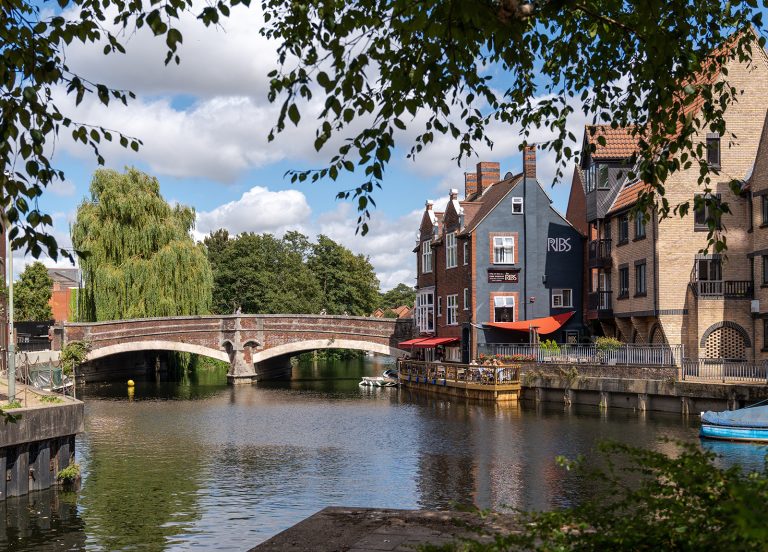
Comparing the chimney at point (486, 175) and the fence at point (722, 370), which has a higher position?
the chimney at point (486, 175)

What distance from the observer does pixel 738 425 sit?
90.2ft

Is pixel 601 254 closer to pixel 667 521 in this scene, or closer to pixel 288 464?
pixel 288 464

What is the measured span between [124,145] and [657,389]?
32.5 metres

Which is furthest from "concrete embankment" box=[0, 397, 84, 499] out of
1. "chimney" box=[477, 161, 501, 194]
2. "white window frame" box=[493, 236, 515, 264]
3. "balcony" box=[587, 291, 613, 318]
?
"chimney" box=[477, 161, 501, 194]

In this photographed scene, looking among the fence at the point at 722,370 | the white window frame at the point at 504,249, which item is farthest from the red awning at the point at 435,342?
the fence at the point at 722,370

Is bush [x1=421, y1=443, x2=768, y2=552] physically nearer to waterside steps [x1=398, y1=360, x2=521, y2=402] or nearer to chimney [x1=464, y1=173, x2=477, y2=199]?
waterside steps [x1=398, y1=360, x2=521, y2=402]

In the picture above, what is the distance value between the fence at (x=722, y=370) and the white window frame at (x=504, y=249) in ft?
55.9

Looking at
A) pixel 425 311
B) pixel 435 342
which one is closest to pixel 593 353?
pixel 435 342

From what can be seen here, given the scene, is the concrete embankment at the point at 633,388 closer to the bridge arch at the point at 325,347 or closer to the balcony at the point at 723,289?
the balcony at the point at 723,289

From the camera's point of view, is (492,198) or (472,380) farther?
(492,198)

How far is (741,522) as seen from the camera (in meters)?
4.20

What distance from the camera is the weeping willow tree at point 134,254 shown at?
188ft

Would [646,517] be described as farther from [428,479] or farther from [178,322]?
[178,322]

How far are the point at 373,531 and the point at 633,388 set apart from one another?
3053cm
